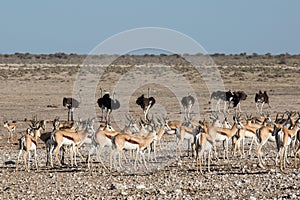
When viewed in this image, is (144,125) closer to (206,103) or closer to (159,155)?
(159,155)

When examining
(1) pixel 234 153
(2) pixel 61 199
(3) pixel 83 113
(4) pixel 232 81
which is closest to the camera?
(2) pixel 61 199

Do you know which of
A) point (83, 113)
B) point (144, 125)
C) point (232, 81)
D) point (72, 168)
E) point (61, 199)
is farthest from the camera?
point (232, 81)

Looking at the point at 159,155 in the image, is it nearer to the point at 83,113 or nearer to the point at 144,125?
the point at 144,125

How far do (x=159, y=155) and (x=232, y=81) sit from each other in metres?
34.4

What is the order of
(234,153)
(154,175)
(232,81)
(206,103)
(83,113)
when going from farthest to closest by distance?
(232,81)
(206,103)
(83,113)
(234,153)
(154,175)

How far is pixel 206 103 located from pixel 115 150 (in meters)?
19.7

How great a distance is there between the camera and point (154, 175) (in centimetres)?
1471

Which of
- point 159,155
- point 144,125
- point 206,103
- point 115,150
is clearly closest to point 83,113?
point 206,103

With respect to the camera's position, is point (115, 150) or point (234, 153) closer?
point (115, 150)

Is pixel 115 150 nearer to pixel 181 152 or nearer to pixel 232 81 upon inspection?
pixel 181 152

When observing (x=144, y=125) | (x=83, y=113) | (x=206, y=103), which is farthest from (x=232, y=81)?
(x=144, y=125)

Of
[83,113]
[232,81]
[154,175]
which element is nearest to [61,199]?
[154,175]

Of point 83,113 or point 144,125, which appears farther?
point 83,113

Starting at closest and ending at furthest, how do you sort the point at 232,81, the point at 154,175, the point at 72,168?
the point at 154,175 < the point at 72,168 < the point at 232,81
